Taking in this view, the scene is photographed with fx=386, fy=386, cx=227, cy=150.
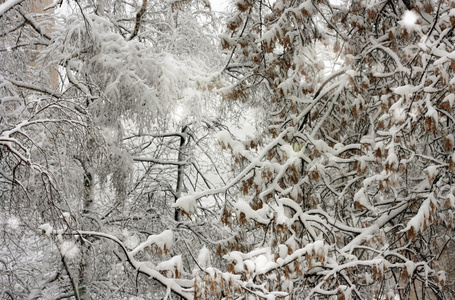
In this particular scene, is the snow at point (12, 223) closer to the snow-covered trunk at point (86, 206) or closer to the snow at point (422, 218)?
the snow-covered trunk at point (86, 206)

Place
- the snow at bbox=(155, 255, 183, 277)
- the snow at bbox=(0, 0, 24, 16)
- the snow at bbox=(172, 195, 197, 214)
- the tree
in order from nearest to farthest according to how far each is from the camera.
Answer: the snow at bbox=(0, 0, 24, 16) → the snow at bbox=(155, 255, 183, 277) → the tree → the snow at bbox=(172, 195, 197, 214)

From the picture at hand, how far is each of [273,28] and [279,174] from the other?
1.82 m

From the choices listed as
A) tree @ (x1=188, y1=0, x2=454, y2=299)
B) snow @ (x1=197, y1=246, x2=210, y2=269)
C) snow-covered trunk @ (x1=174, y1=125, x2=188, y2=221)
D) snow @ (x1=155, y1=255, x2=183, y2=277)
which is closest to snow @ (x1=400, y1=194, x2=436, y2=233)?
tree @ (x1=188, y1=0, x2=454, y2=299)

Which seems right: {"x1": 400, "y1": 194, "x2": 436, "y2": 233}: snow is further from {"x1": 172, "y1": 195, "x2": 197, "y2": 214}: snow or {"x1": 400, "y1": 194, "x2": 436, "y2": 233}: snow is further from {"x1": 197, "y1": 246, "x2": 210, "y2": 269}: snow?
{"x1": 172, "y1": 195, "x2": 197, "y2": 214}: snow

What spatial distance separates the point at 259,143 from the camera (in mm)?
6188

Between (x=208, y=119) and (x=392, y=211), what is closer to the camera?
(x=392, y=211)

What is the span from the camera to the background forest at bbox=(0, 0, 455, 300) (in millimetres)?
3607

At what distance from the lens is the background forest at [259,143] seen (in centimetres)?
361

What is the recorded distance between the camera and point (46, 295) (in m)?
6.57

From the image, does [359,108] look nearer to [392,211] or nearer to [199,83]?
[392,211]

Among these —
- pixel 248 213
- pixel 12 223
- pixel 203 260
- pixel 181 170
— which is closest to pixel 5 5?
pixel 203 260

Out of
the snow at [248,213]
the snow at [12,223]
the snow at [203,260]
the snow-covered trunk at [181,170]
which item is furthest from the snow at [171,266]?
the snow-covered trunk at [181,170]

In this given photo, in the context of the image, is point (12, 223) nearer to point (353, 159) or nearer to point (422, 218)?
point (353, 159)

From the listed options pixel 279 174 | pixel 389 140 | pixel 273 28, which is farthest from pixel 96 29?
pixel 389 140
